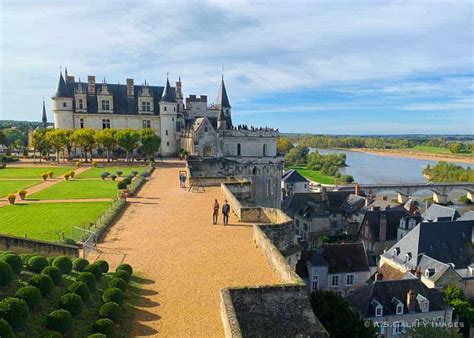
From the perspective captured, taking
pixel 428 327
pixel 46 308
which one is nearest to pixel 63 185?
pixel 46 308

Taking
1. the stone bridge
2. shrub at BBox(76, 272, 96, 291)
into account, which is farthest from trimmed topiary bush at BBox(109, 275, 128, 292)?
the stone bridge

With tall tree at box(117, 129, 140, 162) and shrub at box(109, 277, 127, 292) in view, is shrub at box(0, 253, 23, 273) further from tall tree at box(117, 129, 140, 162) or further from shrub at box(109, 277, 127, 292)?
tall tree at box(117, 129, 140, 162)

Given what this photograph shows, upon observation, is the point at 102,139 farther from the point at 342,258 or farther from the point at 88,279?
the point at 88,279

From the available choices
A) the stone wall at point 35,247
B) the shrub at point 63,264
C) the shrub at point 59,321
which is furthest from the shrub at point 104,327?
the stone wall at point 35,247

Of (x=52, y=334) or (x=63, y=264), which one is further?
(x=63, y=264)

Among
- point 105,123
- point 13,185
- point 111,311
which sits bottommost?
point 111,311

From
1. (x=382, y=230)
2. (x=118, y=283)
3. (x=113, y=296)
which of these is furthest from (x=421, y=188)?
(x=113, y=296)

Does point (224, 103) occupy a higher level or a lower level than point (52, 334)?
higher
